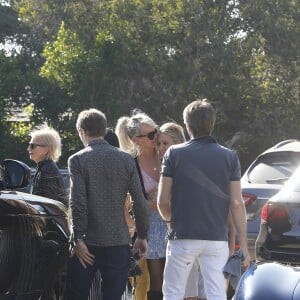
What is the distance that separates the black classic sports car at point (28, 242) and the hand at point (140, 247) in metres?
0.58

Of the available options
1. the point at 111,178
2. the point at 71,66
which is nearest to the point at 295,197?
the point at 111,178

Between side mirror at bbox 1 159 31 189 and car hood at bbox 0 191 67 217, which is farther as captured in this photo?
side mirror at bbox 1 159 31 189

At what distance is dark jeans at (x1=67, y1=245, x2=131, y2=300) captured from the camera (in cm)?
574

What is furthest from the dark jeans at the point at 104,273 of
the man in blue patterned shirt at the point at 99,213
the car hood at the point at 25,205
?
the car hood at the point at 25,205

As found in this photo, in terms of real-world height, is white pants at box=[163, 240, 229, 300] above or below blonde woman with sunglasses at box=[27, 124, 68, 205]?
below

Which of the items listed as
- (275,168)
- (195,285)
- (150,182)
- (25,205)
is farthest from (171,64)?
(25,205)

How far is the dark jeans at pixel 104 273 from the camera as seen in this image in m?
5.74

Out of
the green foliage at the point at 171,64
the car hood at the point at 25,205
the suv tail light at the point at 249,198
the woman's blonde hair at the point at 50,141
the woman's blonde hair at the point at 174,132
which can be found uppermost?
the green foliage at the point at 171,64

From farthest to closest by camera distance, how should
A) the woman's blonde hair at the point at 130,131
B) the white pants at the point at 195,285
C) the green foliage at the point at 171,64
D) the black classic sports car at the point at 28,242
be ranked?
1. the green foliage at the point at 171,64
2. the woman's blonde hair at the point at 130,131
3. the white pants at the point at 195,285
4. the black classic sports car at the point at 28,242

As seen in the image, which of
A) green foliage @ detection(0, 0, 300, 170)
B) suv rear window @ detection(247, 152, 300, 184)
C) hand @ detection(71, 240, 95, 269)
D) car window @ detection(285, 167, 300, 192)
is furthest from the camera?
green foliage @ detection(0, 0, 300, 170)

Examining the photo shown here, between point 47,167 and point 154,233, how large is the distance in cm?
95

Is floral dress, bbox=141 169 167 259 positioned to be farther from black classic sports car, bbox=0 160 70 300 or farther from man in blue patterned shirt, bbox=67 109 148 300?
black classic sports car, bbox=0 160 70 300

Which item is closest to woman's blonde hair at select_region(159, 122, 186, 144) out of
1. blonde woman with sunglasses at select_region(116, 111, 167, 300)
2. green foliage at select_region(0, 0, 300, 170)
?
blonde woman with sunglasses at select_region(116, 111, 167, 300)

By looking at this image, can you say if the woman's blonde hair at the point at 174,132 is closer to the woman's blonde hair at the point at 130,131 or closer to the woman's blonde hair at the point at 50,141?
the woman's blonde hair at the point at 130,131
